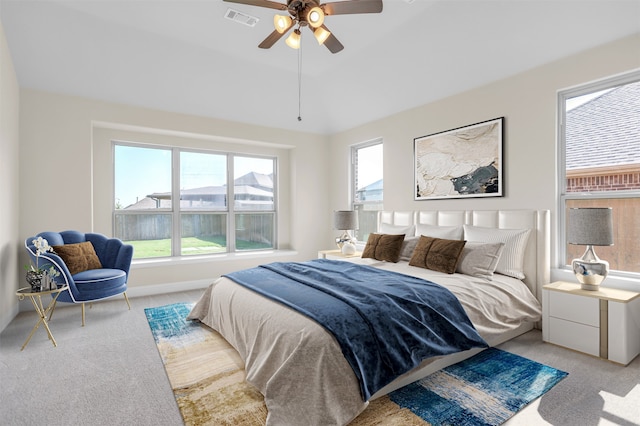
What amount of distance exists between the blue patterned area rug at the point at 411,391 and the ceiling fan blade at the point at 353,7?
2.73m

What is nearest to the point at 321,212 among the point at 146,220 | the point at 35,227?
the point at 146,220

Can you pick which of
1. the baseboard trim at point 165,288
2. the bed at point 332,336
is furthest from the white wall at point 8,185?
the bed at point 332,336

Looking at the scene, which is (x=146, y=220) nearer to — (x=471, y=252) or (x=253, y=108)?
(x=253, y=108)

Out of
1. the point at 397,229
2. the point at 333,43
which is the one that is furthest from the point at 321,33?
the point at 397,229

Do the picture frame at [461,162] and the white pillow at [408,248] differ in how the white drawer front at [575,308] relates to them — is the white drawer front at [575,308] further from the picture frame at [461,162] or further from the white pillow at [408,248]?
the white pillow at [408,248]

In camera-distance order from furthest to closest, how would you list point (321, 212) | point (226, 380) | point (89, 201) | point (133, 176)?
point (321, 212) → point (133, 176) → point (89, 201) → point (226, 380)

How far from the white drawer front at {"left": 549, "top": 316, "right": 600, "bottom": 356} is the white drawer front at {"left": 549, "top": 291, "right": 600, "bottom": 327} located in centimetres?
4

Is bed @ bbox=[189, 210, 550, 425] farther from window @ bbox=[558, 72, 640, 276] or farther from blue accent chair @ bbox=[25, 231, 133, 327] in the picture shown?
blue accent chair @ bbox=[25, 231, 133, 327]

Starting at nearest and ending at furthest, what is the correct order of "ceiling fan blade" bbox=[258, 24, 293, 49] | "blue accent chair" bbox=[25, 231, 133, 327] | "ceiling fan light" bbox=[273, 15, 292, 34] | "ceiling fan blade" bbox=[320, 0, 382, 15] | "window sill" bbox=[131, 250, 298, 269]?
1. "ceiling fan blade" bbox=[320, 0, 382, 15]
2. "ceiling fan light" bbox=[273, 15, 292, 34]
3. "ceiling fan blade" bbox=[258, 24, 293, 49]
4. "blue accent chair" bbox=[25, 231, 133, 327]
5. "window sill" bbox=[131, 250, 298, 269]

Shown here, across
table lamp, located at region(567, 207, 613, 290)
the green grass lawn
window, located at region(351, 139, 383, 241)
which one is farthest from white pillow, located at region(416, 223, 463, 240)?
the green grass lawn

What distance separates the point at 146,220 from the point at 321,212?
3.00 metres

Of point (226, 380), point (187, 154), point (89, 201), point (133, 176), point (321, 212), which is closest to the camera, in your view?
point (226, 380)

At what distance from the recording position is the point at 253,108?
5312 millimetres

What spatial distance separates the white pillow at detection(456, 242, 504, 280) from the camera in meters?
3.21
